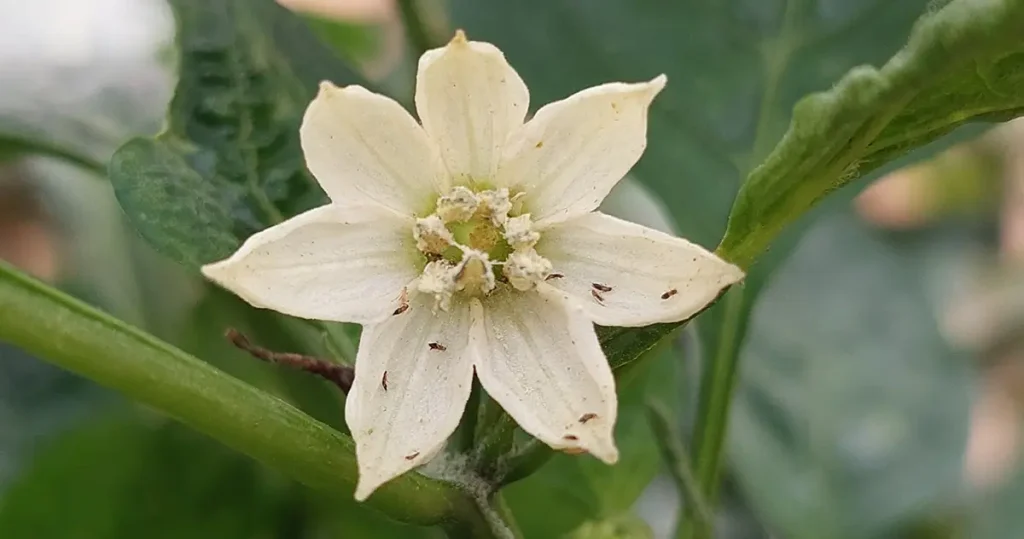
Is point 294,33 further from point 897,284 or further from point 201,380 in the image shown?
point 897,284

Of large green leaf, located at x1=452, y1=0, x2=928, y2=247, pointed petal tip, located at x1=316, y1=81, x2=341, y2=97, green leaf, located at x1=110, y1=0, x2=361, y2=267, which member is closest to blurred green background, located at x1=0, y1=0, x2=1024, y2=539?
large green leaf, located at x1=452, y1=0, x2=928, y2=247

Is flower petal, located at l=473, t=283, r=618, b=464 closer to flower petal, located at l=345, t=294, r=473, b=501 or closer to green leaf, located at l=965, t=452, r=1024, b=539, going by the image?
flower petal, located at l=345, t=294, r=473, b=501

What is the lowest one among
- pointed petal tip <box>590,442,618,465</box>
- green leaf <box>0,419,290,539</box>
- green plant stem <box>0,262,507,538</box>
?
green leaf <box>0,419,290,539</box>

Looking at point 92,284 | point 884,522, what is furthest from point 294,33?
point 884,522

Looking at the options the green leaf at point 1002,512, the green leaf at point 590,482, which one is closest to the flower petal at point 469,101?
the green leaf at point 590,482

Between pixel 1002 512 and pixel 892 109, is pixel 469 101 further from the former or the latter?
pixel 1002 512
